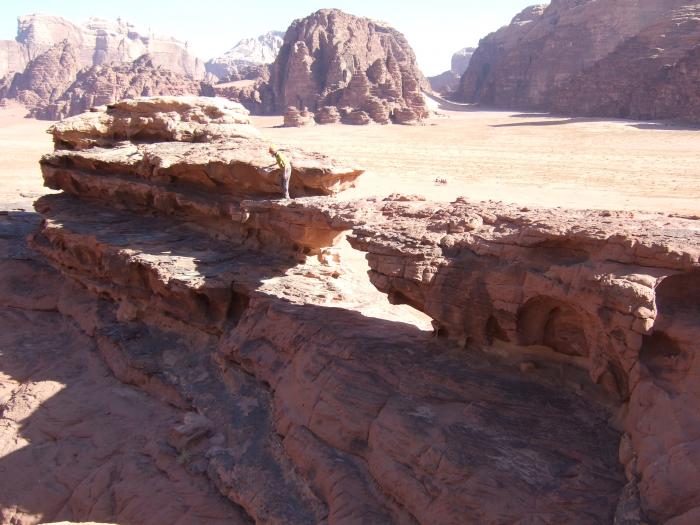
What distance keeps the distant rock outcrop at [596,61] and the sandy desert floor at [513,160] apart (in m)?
2.95

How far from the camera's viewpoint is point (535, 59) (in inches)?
2190

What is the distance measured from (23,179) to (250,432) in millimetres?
22513

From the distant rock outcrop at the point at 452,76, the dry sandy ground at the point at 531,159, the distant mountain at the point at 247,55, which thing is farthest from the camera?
the distant mountain at the point at 247,55

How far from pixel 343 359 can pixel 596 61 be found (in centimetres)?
4647

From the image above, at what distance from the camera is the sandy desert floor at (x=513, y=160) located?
1886cm

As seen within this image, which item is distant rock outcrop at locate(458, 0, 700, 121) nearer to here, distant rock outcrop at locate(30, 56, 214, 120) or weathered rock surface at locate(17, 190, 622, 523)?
distant rock outcrop at locate(30, 56, 214, 120)

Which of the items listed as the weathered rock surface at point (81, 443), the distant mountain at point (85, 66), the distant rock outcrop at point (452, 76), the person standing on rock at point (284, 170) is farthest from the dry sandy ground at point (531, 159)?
the distant rock outcrop at point (452, 76)

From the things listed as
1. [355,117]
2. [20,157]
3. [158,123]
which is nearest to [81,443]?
[158,123]

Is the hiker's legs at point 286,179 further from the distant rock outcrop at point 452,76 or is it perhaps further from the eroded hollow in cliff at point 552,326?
the distant rock outcrop at point 452,76

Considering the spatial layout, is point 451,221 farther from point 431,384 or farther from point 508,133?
point 508,133

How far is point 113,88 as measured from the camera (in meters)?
54.9

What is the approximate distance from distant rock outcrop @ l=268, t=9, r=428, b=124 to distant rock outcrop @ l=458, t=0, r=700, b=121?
11.6m

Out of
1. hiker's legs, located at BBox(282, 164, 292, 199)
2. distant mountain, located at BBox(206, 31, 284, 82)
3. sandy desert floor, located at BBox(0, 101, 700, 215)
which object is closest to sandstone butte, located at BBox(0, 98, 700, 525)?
hiker's legs, located at BBox(282, 164, 292, 199)

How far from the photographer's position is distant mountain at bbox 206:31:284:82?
114 m
